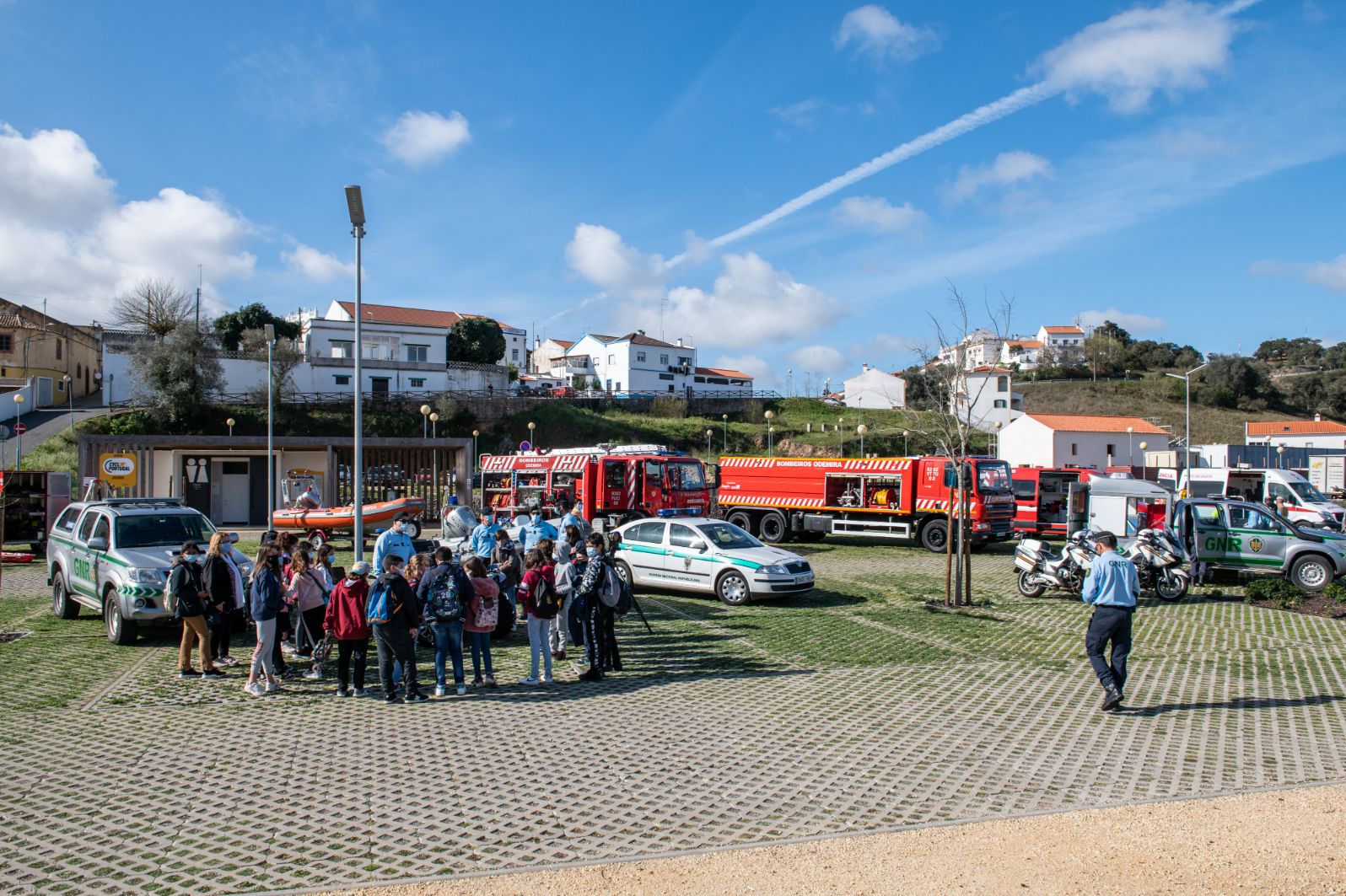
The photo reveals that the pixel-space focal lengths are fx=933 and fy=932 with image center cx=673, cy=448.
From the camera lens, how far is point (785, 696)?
922 cm

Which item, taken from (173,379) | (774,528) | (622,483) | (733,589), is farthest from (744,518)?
(173,379)

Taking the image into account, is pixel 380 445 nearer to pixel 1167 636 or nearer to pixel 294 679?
pixel 294 679

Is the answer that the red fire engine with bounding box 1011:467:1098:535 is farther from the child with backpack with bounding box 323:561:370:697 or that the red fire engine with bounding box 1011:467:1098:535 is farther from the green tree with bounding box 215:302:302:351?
the green tree with bounding box 215:302:302:351

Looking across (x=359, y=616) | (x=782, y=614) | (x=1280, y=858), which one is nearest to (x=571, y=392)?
(x=782, y=614)

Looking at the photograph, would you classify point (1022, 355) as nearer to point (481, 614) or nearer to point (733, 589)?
point (733, 589)

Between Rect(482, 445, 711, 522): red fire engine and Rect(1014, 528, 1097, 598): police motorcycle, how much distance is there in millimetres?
9151

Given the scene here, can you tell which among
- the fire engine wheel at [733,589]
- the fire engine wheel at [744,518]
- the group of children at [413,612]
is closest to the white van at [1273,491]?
→ the fire engine wheel at [744,518]

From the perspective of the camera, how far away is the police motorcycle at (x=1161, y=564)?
51.2 ft

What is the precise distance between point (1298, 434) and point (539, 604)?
77.9m

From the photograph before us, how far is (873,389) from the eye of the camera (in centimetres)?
8306

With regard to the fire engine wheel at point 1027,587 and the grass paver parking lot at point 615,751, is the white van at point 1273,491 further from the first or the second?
the grass paver parking lot at point 615,751

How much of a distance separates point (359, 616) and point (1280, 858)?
7307 mm

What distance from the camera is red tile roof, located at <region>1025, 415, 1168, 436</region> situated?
67250 millimetres

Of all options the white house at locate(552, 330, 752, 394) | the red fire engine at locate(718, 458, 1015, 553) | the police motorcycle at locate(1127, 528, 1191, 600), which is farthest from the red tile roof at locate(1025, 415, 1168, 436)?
the police motorcycle at locate(1127, 528, 1191, 600)
